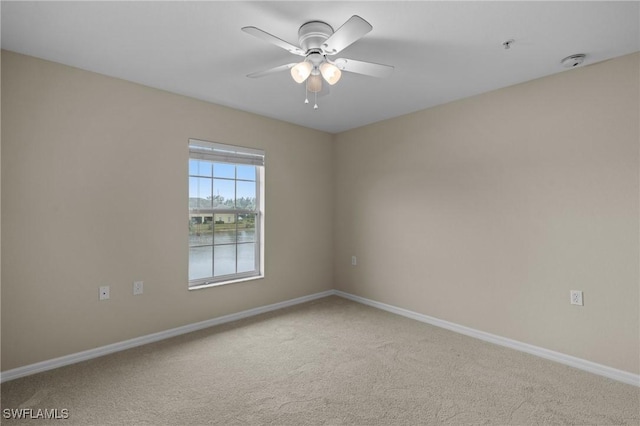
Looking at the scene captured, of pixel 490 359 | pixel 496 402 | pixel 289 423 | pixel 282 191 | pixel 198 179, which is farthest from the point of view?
pixel 282 191

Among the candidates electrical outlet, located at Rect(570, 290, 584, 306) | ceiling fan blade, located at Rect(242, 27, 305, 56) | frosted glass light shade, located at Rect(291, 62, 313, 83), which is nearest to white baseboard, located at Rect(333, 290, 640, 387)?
electrical outlet, located at Rect(570, 290, 584, 306)

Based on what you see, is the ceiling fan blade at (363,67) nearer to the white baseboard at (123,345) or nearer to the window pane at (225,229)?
the window pane at (225,229)

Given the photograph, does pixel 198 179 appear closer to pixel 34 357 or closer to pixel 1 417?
pixel 34 357

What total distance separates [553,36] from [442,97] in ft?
3.75

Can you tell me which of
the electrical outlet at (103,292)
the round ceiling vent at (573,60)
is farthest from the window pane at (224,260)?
the round ceiling vent at (573,60)

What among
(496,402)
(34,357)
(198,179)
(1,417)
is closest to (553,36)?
(496,402)

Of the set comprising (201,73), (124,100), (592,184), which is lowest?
(592,184)

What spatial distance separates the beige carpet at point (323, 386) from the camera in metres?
1.90

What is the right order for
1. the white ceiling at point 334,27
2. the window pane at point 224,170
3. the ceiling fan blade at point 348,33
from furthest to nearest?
1. the window pane at point 224,170
2. the white ceiling at point 334,27
3. the ceiling fan blade at point 348,33

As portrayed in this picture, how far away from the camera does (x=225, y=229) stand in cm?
357

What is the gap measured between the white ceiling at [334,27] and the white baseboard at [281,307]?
2339 mm

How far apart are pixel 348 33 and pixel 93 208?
244 cm

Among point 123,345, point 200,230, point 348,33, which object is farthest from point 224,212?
point 348,33

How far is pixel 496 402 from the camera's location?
6.68ft
